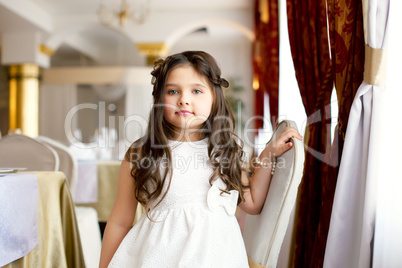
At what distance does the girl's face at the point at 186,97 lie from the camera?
1.23 meters

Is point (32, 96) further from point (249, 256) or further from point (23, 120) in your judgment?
point (249, 256)

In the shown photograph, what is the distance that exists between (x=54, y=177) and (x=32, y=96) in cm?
649

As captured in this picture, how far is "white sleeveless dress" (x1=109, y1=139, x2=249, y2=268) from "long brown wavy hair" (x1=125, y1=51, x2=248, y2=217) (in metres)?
0.03

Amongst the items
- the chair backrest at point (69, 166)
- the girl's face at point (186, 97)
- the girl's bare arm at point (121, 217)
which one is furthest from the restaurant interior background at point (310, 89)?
the girl's bare arm at point (121, 217)

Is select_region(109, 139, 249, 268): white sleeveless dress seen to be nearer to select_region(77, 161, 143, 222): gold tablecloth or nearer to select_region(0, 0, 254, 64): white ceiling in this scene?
select_region(77, 161, 143, 222): gold tablecloth

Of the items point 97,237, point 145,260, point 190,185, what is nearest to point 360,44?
point 190,185

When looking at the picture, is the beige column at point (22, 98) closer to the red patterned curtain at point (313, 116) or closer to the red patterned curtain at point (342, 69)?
the red patterned curtain at point (313, 116)

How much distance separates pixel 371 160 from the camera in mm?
1348

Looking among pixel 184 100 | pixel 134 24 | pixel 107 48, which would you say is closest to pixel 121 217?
pixel 184 100

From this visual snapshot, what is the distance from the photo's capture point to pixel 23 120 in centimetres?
756

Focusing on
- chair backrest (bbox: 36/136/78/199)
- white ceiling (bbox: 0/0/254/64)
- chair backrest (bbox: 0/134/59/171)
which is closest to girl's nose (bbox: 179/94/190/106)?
chair backrest (bbox: 0/134/59/171)

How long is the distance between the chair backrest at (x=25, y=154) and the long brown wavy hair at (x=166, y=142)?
1.14 meters

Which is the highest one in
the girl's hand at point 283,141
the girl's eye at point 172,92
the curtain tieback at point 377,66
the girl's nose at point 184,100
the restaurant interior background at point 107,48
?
the restaurant interior background at point 107,48

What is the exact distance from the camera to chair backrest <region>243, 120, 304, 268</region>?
1.09 meters
